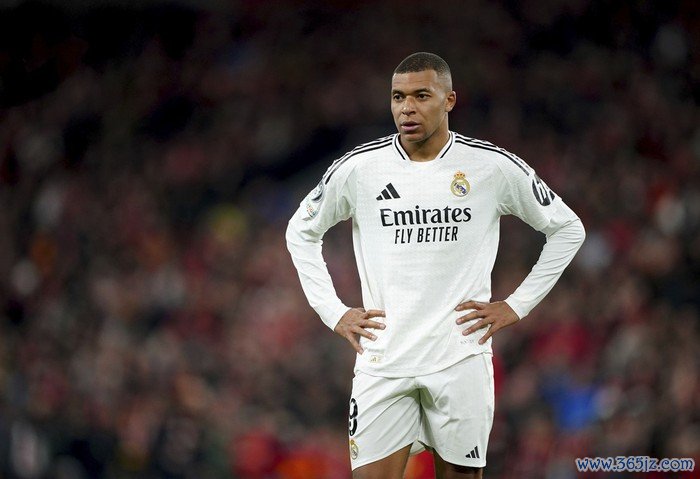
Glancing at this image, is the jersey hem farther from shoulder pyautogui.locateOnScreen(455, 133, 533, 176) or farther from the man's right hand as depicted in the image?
shoulder pyautogui.locateOnScreen(455, 133, 533, 176)

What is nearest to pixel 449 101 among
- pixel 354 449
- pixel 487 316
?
pixel 487 316

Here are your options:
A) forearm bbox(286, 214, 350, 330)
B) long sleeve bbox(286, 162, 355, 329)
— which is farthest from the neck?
forearm bbox(286, 214, 350, 330)

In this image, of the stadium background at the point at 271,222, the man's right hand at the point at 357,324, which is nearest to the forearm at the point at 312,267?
the man's right hand at the point at 357,324

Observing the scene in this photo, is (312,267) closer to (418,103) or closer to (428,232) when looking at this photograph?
(428,232)

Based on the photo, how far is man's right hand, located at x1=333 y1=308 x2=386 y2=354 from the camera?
4223mm

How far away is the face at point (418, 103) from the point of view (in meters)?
4.18

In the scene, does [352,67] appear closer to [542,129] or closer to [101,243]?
[542,129]

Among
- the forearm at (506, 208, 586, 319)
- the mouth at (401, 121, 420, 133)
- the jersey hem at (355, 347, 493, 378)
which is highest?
the mouth at (401, 121, 420, 133)

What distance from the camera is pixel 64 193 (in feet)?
35.1

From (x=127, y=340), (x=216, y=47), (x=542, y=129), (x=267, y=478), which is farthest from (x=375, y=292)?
(x=216, y=47)

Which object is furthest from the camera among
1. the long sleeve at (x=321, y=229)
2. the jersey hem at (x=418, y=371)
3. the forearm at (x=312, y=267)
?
the forearm at (x=312, y=267)

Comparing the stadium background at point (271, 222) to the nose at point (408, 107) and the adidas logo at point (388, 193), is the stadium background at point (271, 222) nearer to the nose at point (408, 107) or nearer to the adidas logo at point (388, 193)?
the adidas logo at point (388, 193)

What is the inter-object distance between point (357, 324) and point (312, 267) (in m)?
0.38

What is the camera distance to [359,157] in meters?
4.34
